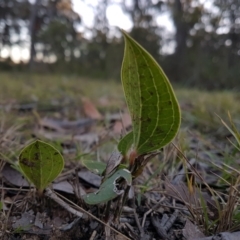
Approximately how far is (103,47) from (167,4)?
196cm

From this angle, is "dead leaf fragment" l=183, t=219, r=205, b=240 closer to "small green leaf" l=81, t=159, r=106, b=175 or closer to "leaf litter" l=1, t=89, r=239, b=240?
"leaf litter" l=1, t=89, r=239, b=240

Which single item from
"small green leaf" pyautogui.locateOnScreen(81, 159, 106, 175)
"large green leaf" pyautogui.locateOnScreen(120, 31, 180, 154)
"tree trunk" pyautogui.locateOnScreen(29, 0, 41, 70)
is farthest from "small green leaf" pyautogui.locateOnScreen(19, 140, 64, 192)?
"tree trunk" pyautogui.locateOnScreen(29, 0, 41, 70)

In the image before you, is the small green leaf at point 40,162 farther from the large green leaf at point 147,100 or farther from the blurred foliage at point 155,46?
the blurred foliage at point 155,46

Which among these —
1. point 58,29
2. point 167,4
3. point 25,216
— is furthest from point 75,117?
point 167,4

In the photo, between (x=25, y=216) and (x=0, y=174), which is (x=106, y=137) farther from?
(x=25, y=216)

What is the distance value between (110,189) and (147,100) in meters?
0.15

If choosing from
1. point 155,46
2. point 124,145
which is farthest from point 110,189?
point 155,46

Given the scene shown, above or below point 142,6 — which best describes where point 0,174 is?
below

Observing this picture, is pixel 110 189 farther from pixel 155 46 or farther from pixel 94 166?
pixel 155 46

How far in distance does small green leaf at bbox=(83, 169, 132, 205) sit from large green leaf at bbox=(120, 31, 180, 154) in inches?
2.2

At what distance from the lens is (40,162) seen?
581 mm

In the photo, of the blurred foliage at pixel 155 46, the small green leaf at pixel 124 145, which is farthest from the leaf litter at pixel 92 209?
the blurred foliage at pixel 155 46

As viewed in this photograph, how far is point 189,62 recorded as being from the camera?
6965 mm

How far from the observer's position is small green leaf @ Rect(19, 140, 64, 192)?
57 cm
